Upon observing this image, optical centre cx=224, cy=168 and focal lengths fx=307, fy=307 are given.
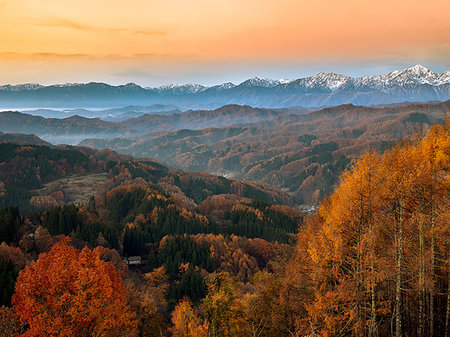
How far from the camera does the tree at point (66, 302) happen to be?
98.4 feet

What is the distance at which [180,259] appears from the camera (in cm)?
10156

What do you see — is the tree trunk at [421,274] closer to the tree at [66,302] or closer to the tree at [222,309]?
the tree at [222,309]

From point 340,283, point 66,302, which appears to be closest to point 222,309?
point 340,283

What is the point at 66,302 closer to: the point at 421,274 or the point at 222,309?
the point at 222,309

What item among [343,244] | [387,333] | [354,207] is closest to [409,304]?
[387,333]

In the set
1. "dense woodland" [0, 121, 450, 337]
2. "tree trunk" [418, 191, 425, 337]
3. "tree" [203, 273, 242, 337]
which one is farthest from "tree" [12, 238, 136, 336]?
"tree trunk" [418, 191, 425, 337]

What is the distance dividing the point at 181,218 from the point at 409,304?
13426cm

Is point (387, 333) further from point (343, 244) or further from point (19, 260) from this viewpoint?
point (19, 260)

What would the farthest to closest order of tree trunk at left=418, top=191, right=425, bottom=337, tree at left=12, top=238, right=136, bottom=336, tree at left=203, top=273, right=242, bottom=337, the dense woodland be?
tree at left=203, top=273, right=242, bottom=337
tree at left=12, top=238, right=136, bottom=336
the dense woodland
tree trunk at left=418, top=191, right=425, bottom=337

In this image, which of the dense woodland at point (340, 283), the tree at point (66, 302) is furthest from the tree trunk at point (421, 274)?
the tree at point (66, 302)

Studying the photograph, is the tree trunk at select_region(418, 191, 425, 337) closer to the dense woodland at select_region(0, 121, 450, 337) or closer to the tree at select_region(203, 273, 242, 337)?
the dense woodland at select_region(0, 121, 450, 337)

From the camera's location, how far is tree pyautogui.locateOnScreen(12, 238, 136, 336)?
29984 mm

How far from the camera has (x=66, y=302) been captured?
31.1 m

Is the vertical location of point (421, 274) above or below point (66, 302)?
above
